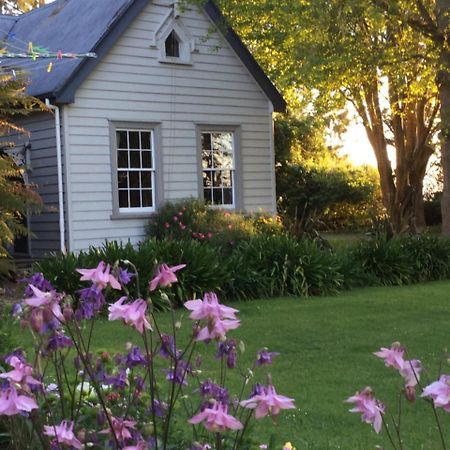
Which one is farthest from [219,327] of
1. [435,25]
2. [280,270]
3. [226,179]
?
[435,25]

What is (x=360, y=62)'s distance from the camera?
15070 millimetres

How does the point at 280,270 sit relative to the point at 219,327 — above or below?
below

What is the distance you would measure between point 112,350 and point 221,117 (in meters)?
9.20

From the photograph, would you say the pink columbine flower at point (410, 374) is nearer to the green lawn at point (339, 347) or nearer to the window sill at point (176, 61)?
the green lawn at point (339, 347)

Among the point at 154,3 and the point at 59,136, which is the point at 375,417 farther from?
the point at 154,3

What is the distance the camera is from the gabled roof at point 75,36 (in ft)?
43.0

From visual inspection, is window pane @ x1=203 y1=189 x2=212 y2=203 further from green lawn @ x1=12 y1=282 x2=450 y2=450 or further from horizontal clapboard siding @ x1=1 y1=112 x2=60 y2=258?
green lawn @ x1=12 y1=282 x2=450 y2=450

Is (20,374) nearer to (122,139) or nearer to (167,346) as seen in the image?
(167,346)

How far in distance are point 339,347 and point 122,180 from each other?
767cm

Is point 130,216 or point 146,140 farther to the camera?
point 146,140

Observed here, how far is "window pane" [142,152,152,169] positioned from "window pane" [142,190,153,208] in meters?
0.51

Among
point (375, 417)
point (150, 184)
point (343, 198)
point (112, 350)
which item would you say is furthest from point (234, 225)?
point (343, 198)

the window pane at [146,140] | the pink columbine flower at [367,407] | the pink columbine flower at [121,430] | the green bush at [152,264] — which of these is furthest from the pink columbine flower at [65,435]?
the window pane at [146,140]

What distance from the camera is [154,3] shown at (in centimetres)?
1449
